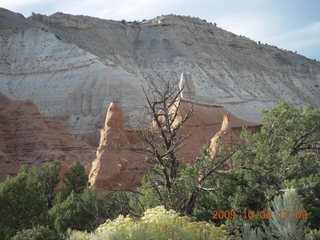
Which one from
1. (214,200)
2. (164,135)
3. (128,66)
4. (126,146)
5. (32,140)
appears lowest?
(32,140)

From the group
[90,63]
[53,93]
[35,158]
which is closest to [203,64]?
[90,63]

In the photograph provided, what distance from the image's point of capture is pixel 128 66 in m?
72.3

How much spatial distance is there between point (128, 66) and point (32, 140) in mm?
31402

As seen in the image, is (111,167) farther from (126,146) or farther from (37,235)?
(37,235)

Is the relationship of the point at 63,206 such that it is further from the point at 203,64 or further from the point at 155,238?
the point at 203,64

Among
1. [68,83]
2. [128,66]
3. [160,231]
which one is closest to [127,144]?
[68,83]

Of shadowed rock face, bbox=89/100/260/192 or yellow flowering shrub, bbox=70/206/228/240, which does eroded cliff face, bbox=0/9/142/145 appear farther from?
yellow flowering shrub, bbox=70/206/228/240

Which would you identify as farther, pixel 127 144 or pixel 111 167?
pixel 127 144

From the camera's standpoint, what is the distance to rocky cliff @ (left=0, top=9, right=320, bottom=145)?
53938 mm

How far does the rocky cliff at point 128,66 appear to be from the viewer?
53.9 metres

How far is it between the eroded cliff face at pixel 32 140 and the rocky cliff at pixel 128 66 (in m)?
4.17

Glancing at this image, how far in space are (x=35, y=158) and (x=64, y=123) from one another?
1193cm

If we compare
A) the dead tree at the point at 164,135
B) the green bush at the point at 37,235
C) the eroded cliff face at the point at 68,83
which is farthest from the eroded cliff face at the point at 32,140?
the dead tree at the point at 164,135

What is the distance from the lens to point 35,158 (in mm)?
40438
